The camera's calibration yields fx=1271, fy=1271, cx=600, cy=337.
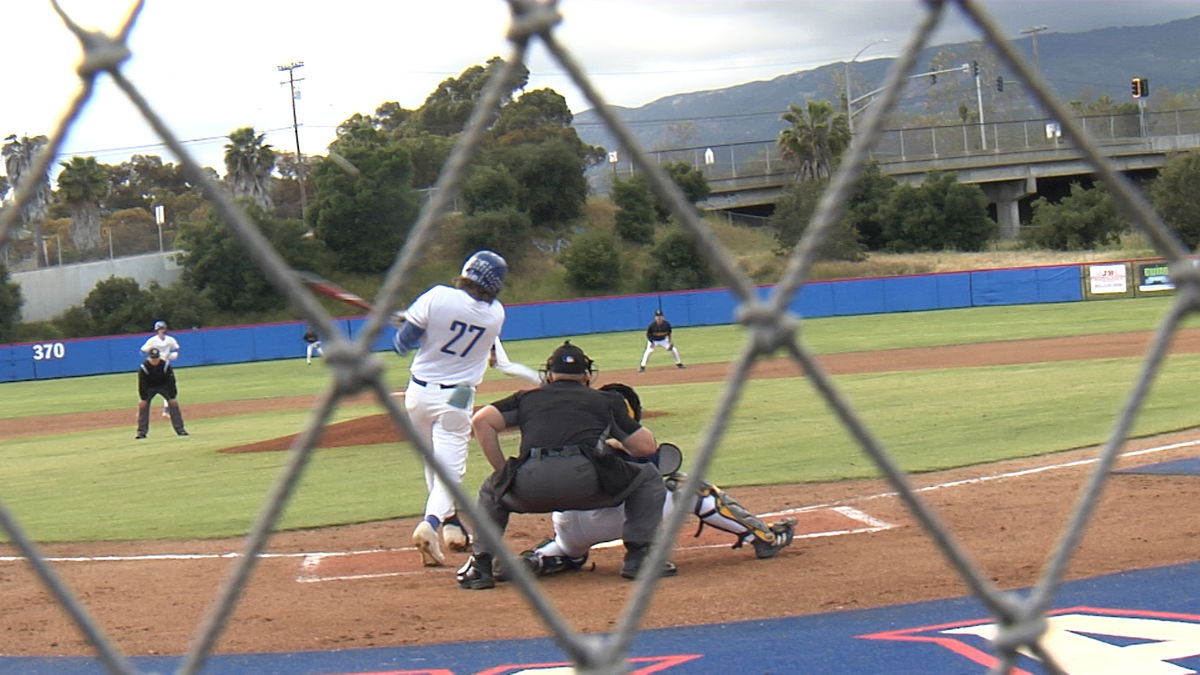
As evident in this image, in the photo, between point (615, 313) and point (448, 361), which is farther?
point (615, 313)

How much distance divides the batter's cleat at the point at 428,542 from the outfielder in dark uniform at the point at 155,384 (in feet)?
42.1

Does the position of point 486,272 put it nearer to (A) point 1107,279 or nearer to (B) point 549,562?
(B) point 549,562

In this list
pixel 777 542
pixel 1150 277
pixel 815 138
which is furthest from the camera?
pixel 815 138

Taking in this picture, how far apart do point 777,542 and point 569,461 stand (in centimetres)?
156

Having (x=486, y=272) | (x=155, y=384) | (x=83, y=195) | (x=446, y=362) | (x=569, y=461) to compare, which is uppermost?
(x=83, y=195)

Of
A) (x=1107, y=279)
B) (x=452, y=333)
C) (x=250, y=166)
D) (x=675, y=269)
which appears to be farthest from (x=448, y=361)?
(x=250, y=166)

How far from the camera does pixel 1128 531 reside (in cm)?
768

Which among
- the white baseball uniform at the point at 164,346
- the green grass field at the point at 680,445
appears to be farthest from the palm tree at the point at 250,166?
the white baseball uniform at the point at 164,346

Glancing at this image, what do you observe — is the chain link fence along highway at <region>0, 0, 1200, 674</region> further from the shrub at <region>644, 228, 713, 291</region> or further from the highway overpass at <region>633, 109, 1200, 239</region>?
the highway overpass at <region>633, 109, 1200, 239</region>

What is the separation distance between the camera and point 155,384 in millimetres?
19469

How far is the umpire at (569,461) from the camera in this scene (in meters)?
6.98

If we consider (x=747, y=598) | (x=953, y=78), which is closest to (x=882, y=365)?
(x=747, y=598)

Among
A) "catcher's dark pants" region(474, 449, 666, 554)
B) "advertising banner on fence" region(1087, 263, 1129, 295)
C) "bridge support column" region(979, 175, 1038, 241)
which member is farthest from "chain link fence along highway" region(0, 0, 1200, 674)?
"bridge support column" region(979, 175, 1038, 241)

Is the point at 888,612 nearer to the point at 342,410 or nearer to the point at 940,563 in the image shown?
the point at 940,563
